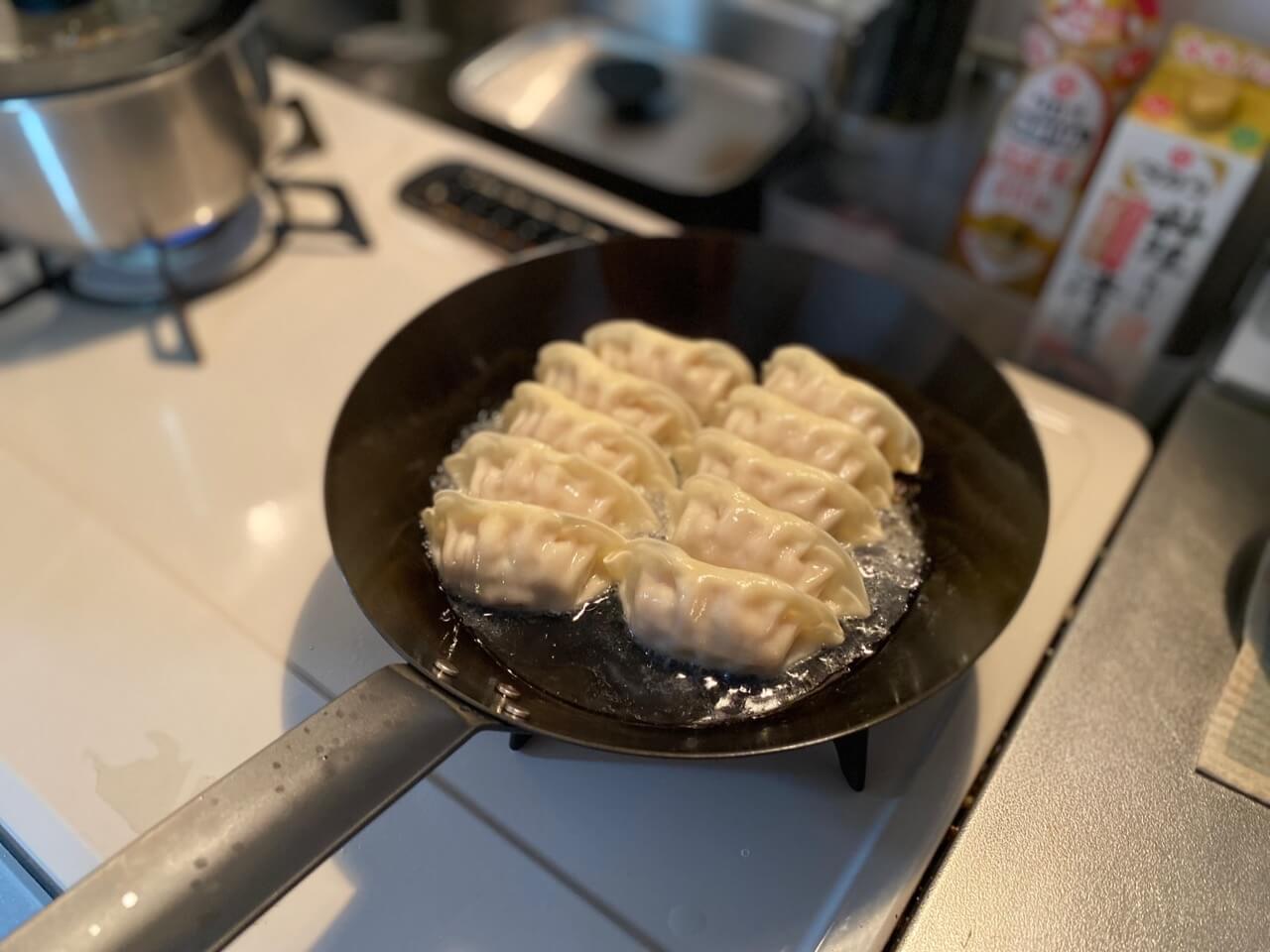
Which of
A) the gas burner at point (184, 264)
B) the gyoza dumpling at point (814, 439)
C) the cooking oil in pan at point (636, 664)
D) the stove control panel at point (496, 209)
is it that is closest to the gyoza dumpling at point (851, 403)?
the gyoza dumpling at point (814, 439)

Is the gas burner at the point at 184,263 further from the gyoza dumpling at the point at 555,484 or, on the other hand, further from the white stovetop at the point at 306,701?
the gyoza dumpling at the point at 555,484

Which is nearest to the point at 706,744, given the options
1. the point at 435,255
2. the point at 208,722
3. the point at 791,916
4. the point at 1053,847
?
the point at 791,916

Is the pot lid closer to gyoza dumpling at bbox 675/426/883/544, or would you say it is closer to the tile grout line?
the tile grout line

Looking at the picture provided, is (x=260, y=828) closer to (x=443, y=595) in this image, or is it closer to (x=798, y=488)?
(x=443, y=595)

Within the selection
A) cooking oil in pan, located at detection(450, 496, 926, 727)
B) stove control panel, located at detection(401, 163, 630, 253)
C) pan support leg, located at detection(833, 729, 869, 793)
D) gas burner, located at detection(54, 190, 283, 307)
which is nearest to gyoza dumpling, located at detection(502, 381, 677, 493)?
cooking oil in pan, located at detection(450, 496, 926, 727)

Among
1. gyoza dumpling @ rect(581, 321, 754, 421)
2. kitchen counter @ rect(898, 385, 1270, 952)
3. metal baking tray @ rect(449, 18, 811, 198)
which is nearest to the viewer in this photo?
kitchen counter @ rect(898, 385, 1270, 952)
